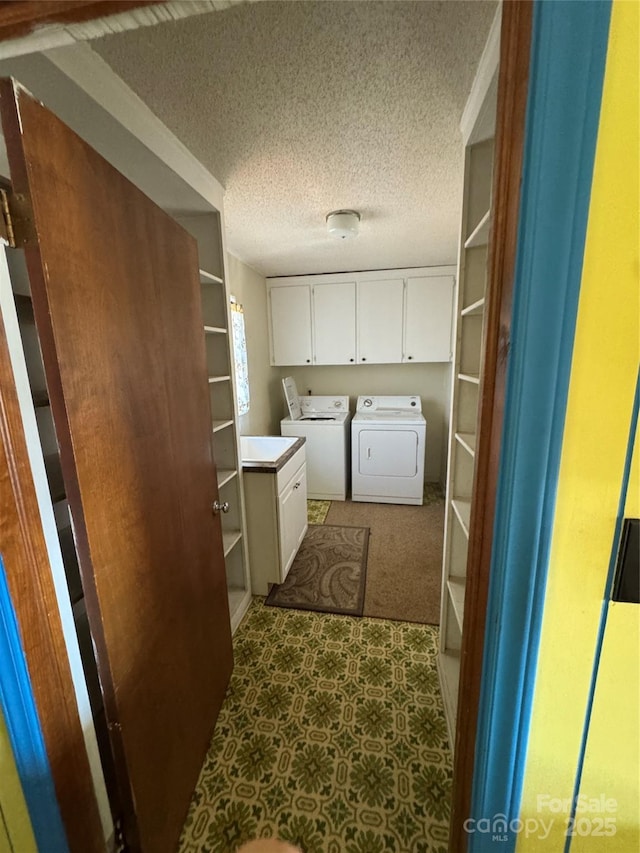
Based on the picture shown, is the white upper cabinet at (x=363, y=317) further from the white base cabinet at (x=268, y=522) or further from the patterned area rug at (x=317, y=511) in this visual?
the white base cabinet at (x=268, y=522)

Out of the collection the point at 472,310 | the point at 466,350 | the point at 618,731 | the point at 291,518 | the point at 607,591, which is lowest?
the point at 291,518

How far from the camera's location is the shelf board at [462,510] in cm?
132

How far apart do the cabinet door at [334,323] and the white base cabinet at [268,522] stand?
1.78 metres

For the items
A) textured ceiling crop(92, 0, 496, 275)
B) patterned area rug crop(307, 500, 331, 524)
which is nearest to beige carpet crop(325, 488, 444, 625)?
patterned area rug crop(307, 500, 331, 524)

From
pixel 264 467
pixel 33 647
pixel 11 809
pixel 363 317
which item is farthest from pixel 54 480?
pixel 363 317

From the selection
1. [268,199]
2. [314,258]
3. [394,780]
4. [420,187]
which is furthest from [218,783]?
[314,258]

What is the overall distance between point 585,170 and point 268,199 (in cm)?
183

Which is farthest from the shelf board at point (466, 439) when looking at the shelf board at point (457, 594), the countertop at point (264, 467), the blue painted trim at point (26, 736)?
Result: the blue painted trim at point (26, 736)

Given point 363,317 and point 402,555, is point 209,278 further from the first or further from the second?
point 402,555

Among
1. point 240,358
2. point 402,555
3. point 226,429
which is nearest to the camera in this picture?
point 226,429

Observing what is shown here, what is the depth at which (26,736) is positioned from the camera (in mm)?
761

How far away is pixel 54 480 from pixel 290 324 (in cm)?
313

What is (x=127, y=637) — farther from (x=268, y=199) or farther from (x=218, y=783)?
(x=268, y=199)

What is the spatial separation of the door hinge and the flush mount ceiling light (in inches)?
70.7
